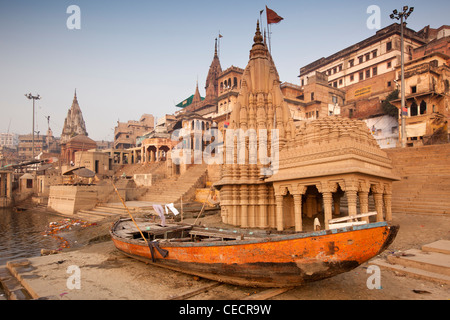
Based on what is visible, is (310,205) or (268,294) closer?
(268,294)

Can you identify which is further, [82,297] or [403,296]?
[82,297]

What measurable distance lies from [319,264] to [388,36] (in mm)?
49536

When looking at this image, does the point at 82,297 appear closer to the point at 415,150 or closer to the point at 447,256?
the point at 447,256

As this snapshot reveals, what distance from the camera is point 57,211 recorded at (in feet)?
99.5

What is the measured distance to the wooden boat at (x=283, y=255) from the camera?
18.0 feet

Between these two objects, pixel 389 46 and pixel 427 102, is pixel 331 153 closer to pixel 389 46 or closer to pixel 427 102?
pixel 427 102

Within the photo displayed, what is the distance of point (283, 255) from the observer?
231 inches

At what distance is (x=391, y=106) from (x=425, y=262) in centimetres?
3462

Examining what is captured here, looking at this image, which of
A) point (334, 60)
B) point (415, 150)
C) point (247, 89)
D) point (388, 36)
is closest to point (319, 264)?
point (247, 89)

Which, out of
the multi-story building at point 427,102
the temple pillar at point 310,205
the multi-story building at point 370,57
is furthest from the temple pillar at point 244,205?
the multi-story building at point 370,57

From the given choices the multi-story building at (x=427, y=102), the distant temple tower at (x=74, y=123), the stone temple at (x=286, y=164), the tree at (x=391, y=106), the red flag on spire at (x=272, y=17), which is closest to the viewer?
the stone temple at (x=286, y=164)

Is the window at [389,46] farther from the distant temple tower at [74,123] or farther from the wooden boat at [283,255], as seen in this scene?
the distant temple tower at [74,123]

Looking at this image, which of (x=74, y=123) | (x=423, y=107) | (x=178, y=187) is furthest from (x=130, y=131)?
(x=423, y=107)

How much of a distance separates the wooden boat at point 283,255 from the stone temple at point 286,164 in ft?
14.8
